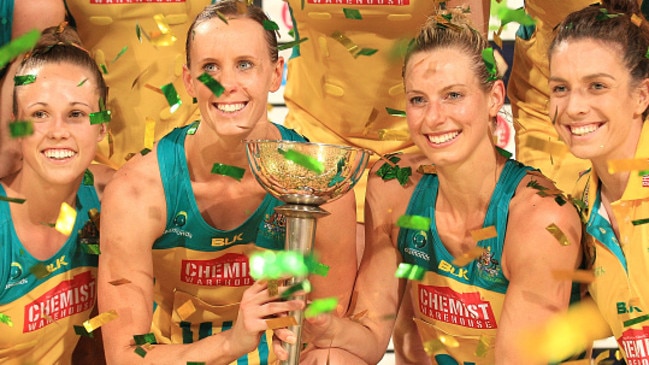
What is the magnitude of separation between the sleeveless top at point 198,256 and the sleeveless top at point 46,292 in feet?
0.59

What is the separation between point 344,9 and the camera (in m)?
3.10

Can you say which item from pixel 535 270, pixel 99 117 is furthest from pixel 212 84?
pixel 535 270

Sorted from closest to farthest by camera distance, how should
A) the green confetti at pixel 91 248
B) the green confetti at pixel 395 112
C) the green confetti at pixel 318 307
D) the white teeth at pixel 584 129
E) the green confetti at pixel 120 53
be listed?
the green confetti at pixel 318 307
the white teeth at pixel 584 129
the green confetti at pixel 91 248
the green confetti at pixel 395 112
the green confetti at pixel 120 53

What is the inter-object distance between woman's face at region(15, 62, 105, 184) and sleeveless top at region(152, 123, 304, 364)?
0.18 meters

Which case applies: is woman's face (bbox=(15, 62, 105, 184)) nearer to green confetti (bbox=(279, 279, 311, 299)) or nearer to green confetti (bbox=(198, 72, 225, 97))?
green confetti (bbox=(198, 72, 225, 97))

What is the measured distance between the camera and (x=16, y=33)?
2988 millimetres

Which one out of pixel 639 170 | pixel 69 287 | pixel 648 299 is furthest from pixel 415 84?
pixel 69 287

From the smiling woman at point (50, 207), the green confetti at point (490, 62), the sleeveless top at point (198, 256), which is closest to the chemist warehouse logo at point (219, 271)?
the sleeveless top at point (198, 256)

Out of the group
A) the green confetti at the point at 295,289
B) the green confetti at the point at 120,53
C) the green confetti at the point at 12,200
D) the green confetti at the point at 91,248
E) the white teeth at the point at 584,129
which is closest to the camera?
the green confetti at the point at 295,289

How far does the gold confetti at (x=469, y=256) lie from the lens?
268 cm

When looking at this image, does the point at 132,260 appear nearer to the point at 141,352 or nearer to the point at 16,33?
the point at 141,352

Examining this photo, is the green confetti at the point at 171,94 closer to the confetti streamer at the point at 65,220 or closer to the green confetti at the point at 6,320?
the confetti streamer at the point at 65,220

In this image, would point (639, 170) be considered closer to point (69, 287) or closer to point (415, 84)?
point (415, 84)

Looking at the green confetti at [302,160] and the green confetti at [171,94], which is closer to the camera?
the green confetti at [302,160]
